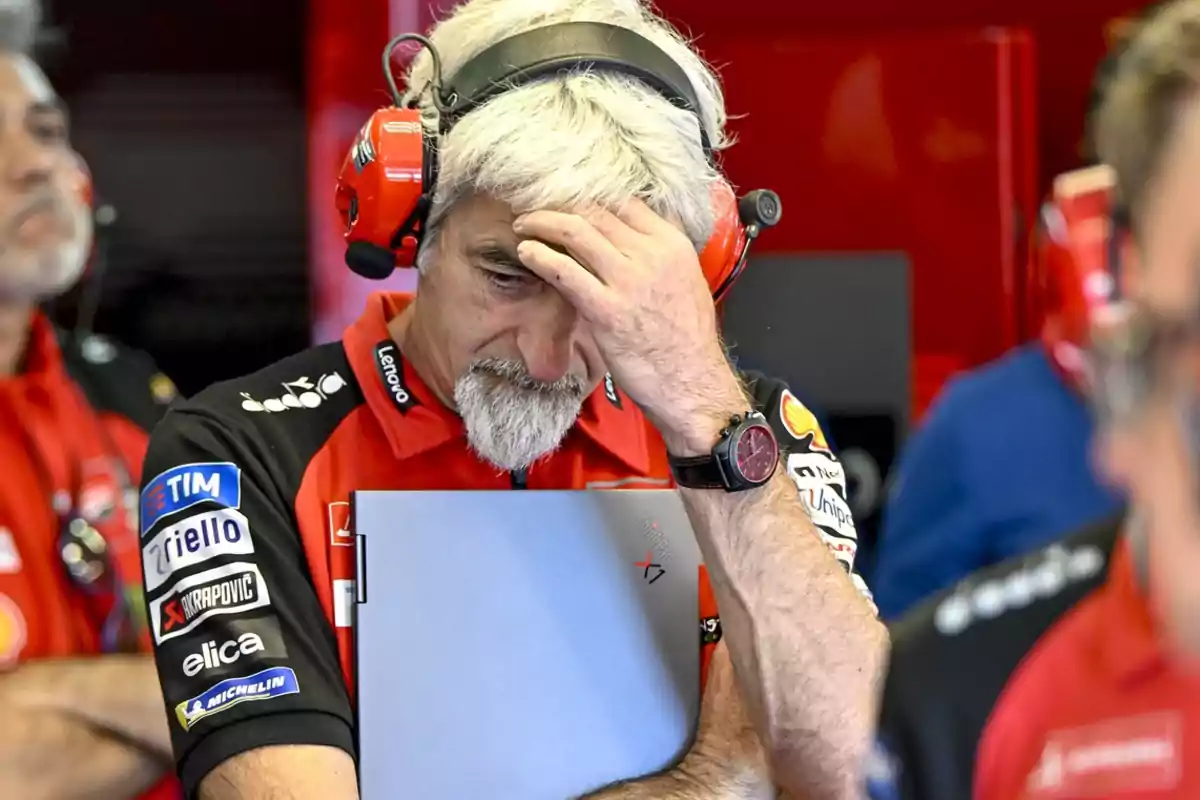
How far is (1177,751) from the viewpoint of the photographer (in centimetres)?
56

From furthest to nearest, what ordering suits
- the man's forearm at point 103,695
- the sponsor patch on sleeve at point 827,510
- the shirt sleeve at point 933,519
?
the man's forearm at point 103,695
the sponsor patch on sleeve at point 827,510
the shirt sleeve at point 933,519

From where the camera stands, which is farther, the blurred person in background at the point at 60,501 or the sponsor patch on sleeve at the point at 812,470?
the blurred person in background at the point at 60,501

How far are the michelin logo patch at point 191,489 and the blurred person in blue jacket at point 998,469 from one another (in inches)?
22.5

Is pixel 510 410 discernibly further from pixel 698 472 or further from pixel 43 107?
pixel 43 107

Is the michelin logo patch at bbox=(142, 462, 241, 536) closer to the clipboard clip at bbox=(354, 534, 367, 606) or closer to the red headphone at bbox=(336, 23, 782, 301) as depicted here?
the clipboard clip at bbox=(354, 534, 367, 606)

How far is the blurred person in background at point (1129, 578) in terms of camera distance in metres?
0.54

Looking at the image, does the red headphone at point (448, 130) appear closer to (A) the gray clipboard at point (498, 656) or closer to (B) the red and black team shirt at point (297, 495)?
(B) the red and black team shirt at point (297, 495)

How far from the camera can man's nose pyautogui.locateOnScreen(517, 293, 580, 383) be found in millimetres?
1278

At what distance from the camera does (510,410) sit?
1270 millimetres

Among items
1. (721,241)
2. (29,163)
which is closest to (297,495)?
(721,241)

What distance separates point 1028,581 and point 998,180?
1.57 metres

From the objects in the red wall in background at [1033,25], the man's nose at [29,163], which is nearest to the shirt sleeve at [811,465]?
the red wall in background at [1033,25]

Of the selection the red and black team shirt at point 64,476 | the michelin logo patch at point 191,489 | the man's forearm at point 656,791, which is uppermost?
the michelin logo patch at point 191,489

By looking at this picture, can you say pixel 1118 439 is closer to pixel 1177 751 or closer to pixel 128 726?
pixel 1177 751
